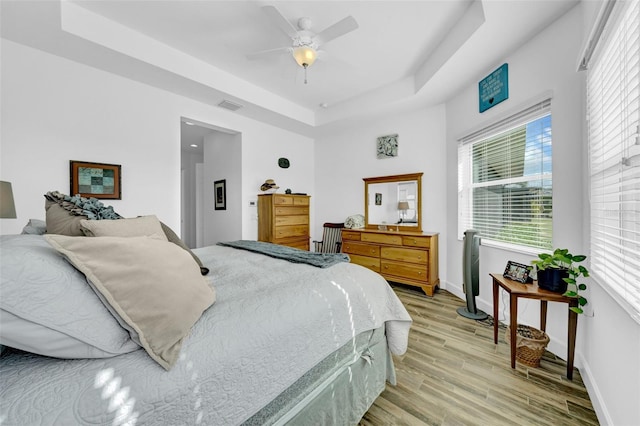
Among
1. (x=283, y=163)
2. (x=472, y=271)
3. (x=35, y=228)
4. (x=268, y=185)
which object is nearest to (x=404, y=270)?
(x=472, y=271)

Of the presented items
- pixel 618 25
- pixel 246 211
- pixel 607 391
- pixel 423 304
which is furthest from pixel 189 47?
pixel 607 391

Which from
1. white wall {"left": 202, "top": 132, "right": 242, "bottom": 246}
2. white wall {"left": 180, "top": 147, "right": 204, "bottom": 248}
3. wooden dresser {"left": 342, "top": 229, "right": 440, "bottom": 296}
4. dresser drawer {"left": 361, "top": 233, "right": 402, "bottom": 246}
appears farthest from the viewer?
white wall {"left": 180, "top": 147, "right": 204, "bottom": 248}

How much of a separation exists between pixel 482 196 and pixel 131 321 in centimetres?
336

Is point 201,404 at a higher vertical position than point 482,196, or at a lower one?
lower

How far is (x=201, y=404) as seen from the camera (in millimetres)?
723

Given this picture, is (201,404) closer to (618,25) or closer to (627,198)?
(627,198)

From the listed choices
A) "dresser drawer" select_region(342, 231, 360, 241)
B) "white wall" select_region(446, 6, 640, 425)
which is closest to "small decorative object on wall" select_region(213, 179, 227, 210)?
"dresser drawer" select_region(342, 231, 360, 241)

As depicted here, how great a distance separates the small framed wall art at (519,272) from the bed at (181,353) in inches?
56.5

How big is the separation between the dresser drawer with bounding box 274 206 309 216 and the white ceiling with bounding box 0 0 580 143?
5.42ft

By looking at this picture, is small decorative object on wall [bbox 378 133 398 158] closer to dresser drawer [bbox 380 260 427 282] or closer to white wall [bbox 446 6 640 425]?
white wall [bbox 446 6 640 425]

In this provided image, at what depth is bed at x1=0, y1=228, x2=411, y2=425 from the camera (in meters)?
0.58

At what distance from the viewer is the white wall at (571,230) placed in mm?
1176

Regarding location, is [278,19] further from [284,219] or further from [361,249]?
[361,249]

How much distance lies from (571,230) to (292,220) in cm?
337
